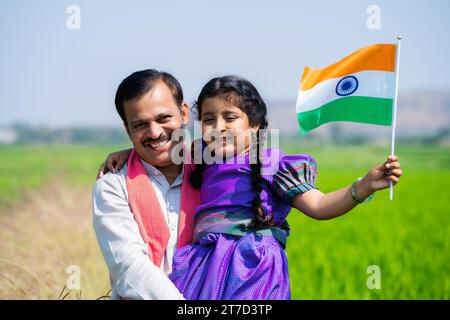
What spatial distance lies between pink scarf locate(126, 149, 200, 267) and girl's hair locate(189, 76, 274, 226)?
106 millimetres

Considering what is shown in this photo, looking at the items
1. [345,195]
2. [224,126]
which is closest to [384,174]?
[345,195]

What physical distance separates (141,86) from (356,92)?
109 cm

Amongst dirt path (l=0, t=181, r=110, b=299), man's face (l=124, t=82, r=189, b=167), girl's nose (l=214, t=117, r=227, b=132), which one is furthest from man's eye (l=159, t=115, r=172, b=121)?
dirt path (l=0, t=181, r=110, b=299)

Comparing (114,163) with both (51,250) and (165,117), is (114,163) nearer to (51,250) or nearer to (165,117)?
(165,117)

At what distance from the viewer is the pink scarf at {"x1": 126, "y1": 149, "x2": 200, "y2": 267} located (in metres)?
2.71

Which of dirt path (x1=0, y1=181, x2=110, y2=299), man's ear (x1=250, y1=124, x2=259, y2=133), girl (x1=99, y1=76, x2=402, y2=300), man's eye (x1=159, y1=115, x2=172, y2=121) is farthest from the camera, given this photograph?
dirt path (x1=0, y1=181, x2=110, y2=299)

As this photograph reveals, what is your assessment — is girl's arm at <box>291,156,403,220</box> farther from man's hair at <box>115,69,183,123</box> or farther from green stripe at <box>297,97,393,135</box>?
man's hair at <box>115,69,183,123</box>

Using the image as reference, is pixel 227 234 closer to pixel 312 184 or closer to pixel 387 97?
pixel 312 184

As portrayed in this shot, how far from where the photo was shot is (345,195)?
259 centimetres

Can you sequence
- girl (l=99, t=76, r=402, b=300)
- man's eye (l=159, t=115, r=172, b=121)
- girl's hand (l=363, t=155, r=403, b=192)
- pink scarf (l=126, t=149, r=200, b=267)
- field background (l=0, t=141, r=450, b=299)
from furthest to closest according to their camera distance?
field background (l=0, t=141, r=450, b=299) → man's eye (l=159, t=115, r=172, b=121) → pink scarf (l=126, t=149, r=200, b=267) → girl (l=99, t=76, r=402, b=300) → girl's hand (l=363, t=155, r=403, b=192)

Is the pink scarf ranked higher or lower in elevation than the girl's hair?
lower

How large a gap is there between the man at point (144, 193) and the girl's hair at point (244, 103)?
11 centimetres

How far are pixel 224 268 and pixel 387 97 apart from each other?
122 centimetres

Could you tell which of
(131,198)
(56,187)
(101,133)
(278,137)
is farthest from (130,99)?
(101,133)
